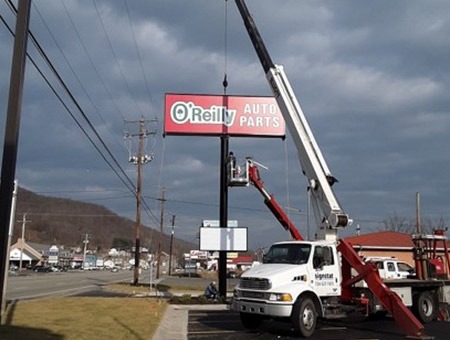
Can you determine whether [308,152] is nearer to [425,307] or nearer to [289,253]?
[289,253]

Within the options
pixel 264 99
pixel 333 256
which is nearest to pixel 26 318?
pixel 333 256

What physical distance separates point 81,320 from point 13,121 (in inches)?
336

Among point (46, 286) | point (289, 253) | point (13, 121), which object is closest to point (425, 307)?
point (289, 253)

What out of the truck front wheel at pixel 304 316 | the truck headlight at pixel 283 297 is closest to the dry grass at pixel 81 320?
the truck headlight at pixel 283 297

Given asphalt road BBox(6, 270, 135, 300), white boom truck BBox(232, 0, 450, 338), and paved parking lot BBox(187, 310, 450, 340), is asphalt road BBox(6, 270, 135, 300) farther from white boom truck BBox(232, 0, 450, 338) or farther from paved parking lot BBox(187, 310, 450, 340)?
white boom truck BBox(232, 0, 450, 338)

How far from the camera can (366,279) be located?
53.0ft

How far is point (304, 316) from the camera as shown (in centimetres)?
1443

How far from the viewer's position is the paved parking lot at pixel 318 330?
1472 cm

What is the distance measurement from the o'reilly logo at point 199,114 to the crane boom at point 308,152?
7919 millimetres

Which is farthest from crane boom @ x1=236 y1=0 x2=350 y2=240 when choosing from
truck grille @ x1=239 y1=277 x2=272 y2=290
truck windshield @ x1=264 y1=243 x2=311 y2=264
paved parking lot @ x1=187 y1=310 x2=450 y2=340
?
truck grille @ x1=239 y1=277 x2=272 y2=290

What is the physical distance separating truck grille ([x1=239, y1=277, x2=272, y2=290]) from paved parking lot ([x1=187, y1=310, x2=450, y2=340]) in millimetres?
1361

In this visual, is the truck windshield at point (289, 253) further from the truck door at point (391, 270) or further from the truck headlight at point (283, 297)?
the truck door at point (391, 270)

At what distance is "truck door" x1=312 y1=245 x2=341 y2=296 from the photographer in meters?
15.4

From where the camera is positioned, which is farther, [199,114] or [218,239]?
→ [199,114]
